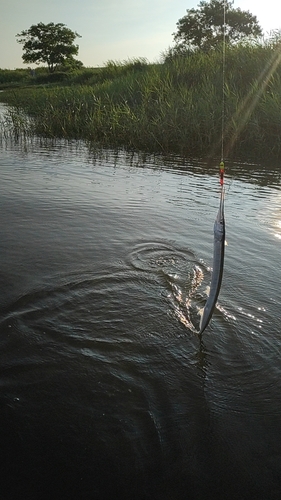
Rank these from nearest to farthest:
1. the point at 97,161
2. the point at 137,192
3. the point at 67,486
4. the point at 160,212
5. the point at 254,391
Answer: the point at 67,486 < the point at 254,391 < the point at 160,212 < the point at 137,192 < the point at 97,161

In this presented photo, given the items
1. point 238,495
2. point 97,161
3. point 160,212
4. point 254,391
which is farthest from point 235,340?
point 97,161

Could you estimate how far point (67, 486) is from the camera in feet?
7.20

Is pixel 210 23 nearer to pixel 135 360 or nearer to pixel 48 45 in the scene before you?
pixel 48 45

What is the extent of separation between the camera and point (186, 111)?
12.6 m

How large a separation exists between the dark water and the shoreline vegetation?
649 cm

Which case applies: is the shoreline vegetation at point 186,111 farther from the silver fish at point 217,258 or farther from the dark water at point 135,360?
the silver fish at point 217,258

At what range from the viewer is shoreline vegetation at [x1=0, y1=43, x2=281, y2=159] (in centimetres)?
1219

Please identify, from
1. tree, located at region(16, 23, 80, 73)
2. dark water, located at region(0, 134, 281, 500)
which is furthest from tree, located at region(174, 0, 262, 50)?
dark water, located at region(0, 134, 281, 500)

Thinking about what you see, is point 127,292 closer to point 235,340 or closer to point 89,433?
point 235,340

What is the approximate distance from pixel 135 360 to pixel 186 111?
1065 cm

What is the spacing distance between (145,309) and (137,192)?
15.2 feet

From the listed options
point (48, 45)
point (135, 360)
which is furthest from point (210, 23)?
point (135, 360)

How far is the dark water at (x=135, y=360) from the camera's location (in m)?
2.31

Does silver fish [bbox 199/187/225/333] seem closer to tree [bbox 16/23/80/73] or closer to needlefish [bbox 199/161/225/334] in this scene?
needlefish [bbox 199/161/225/334]
